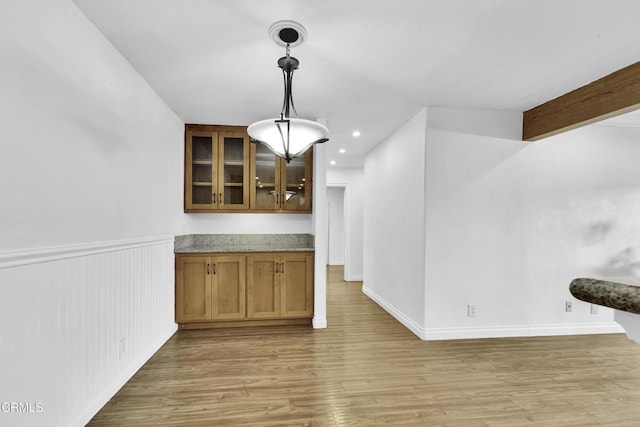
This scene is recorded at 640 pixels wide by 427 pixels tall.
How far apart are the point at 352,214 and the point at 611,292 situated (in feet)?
19.7

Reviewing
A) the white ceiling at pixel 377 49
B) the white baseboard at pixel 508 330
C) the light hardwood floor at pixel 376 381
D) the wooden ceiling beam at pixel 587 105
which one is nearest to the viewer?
the white ceiling at pixel 377 49

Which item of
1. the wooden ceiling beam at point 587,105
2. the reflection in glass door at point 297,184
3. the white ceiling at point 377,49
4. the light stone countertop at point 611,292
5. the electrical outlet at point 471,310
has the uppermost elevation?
the white ceiling at point 377,49

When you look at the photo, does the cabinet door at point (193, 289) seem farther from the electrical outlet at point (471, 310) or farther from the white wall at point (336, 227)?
the white wall at point (336, 227)

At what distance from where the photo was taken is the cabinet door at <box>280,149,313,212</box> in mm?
3930

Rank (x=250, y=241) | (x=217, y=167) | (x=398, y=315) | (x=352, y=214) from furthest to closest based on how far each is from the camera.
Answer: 1. (x=352, y=214)
2. (x=250, y=241)
3. (x=398, y=315)
4. (x=217, y=167)

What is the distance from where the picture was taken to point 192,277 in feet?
11.6

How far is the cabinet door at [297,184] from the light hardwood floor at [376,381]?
1.54m

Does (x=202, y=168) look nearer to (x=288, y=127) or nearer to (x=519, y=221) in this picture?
(x=288, y=127)

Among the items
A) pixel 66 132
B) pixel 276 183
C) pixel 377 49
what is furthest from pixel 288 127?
pixel 276 183

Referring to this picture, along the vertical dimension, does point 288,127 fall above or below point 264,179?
above

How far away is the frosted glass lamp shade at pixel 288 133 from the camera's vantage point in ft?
6.39

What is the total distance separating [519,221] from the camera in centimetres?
340

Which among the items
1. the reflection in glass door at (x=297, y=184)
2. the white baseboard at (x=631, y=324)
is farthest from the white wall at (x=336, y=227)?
the white baseboard at (x=631, y=324)

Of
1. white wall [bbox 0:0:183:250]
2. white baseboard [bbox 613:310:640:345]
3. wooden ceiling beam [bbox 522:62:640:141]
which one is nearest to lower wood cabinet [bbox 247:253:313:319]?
white wall [bbox 0:0:183:250]
